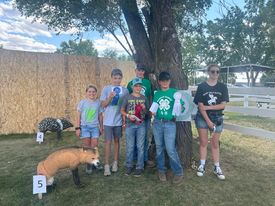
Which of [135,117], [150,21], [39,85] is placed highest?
[150,21]

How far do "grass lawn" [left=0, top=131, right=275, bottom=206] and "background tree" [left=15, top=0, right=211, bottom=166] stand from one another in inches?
29.6

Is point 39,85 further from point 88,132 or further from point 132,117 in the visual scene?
point 132,117

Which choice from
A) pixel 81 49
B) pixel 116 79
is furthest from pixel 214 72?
pixel 81 49

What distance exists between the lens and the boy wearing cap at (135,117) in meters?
4.53

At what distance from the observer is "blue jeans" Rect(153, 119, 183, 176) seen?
4316 millimetres

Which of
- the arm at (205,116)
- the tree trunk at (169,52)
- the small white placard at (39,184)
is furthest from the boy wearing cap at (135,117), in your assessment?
the small white placard at (39,184)

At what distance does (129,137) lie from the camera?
4.65m

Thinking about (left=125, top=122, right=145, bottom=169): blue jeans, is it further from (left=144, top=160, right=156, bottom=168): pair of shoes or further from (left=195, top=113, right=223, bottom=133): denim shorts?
(left=195, top=113, right=223, bottom=133): denim shorts

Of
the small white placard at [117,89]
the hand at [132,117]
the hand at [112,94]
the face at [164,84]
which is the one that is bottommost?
the hand at [132,117]

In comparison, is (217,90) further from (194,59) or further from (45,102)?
(194,59)

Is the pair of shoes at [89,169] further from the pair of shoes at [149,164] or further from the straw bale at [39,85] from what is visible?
the straw bale at [39,85]

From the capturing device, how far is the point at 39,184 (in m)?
3.93

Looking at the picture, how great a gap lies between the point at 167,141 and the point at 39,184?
1.87 metres

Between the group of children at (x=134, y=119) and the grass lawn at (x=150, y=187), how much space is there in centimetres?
26
